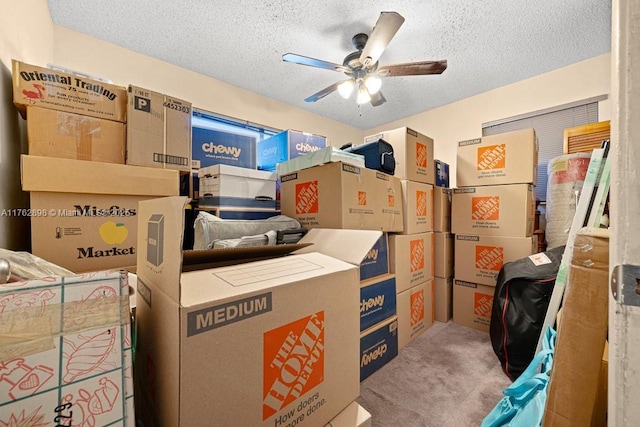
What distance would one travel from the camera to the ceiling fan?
5.61 ft

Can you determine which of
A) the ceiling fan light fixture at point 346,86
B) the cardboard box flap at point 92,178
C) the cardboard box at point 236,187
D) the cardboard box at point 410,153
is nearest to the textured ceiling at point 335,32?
the ceiling fan light fixture at point 346,86

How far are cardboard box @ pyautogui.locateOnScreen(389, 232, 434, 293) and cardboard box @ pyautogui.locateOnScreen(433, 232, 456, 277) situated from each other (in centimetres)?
10

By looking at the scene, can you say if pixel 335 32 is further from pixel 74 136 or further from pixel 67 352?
pixel 67 352

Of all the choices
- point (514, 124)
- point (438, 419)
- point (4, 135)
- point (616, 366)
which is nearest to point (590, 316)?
point (616, 366)

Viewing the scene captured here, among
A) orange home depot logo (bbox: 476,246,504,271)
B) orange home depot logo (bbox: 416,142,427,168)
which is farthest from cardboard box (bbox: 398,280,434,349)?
orange home depot logo (bbox: 416,142,427,168)

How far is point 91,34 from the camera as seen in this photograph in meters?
2.16

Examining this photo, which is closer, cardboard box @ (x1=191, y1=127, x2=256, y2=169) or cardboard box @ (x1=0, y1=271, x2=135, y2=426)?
cardboard box @ (x1=0, y1=271, x2=135, y2=426)

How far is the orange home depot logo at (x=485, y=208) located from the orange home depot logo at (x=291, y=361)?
81.3 inches

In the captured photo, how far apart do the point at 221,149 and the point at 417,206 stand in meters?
1.70

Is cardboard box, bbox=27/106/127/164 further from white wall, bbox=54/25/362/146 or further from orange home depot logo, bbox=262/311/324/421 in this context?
white wall, bbox=54/25/362/146

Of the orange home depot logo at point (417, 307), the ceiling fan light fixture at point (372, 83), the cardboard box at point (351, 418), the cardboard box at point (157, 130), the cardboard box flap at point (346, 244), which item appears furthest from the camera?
the ceiling fan light fixture at point (372, 83)

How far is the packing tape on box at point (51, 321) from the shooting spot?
0.41 m

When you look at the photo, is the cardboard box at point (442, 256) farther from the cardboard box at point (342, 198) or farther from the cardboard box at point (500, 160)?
the cardboard box at point (342, 198)

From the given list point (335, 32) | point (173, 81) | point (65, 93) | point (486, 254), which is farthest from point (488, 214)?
point (173, 81)
